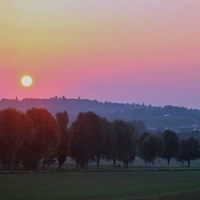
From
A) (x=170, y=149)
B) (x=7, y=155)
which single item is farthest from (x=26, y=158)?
(x=170, y=149)

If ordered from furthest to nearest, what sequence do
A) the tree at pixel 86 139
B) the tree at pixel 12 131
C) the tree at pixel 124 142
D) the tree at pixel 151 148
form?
the tree at pixel 151 148, the tree at pixel 124 142, the tree at pixel 86 139, the tree at pixel 12 131

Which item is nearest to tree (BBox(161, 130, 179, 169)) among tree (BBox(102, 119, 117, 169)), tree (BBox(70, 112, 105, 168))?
tree (BBox(102, 119, 117, 169))

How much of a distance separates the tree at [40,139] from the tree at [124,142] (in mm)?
28805

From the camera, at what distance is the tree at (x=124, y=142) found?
13600cm

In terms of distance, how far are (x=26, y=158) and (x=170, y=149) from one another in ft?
212

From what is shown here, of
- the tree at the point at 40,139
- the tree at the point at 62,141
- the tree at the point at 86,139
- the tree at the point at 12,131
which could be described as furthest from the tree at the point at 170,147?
the tree at the point at 12,131

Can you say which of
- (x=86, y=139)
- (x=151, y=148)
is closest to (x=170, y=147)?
(x=151, y=148)

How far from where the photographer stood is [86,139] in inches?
4838

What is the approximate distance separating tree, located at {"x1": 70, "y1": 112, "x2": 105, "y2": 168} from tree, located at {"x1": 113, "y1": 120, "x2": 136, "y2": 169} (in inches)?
424

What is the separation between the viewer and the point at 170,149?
162625 mm

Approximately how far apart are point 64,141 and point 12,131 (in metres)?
24.6

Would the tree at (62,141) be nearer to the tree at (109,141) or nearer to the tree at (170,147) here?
the tree at (109,141)

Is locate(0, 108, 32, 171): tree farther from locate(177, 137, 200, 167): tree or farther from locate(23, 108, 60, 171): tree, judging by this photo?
locate(177, 137, 200, 167): tree

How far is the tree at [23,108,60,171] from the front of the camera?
109m
